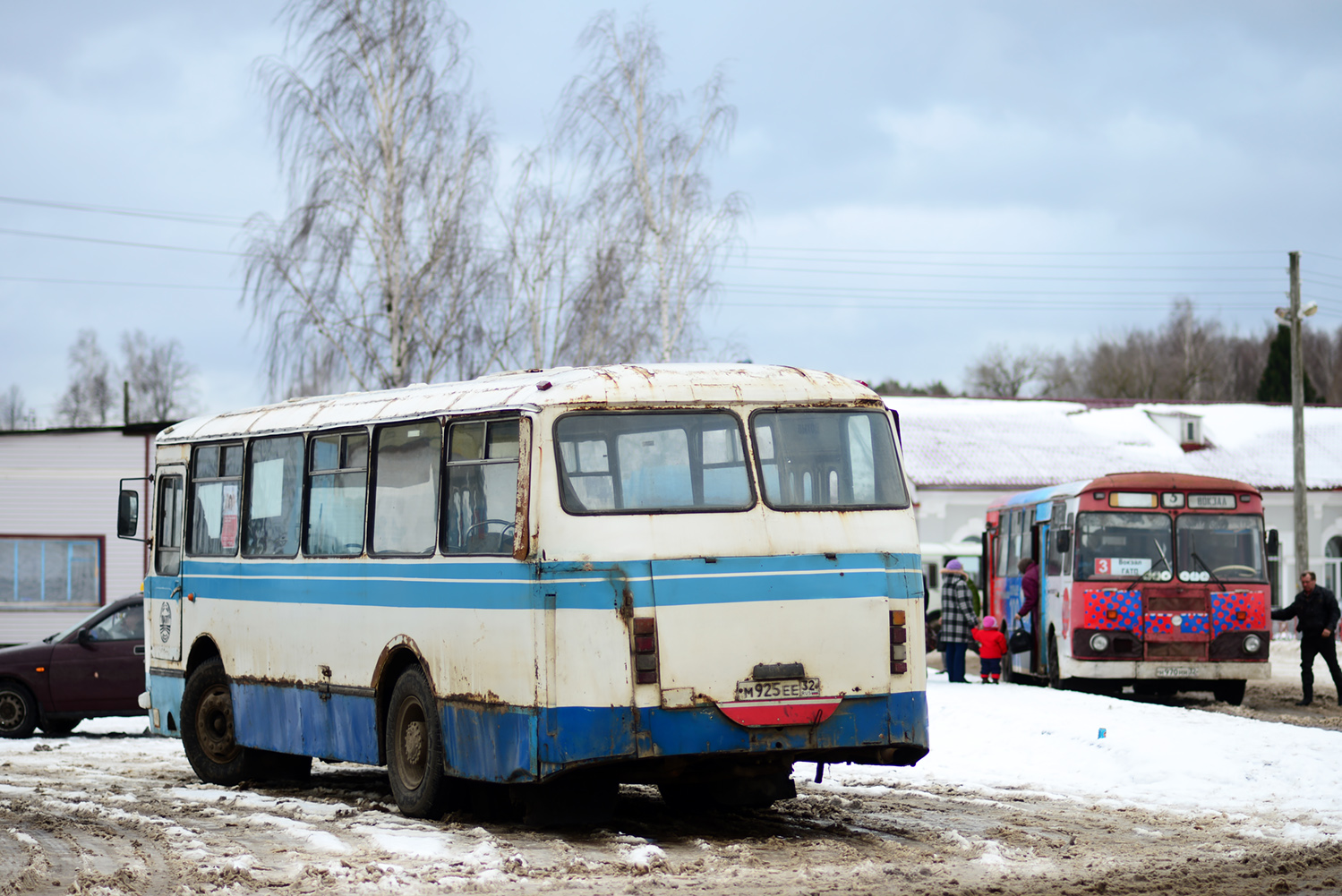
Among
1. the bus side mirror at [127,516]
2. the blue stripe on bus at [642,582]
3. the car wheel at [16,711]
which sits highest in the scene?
the bus side mirror at [127,516]

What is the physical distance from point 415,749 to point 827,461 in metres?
3.32

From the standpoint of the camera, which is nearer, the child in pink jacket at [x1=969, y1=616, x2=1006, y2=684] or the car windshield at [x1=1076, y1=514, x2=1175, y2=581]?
the car windshield at [x1=1076, y1=514, x2=1175, y2=581]

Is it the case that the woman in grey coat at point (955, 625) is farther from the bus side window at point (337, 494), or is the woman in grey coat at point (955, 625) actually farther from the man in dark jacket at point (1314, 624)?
the bus side window at point (337, 494)

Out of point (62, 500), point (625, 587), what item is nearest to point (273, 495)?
point (625, 587)

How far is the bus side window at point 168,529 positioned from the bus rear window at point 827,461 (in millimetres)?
6601

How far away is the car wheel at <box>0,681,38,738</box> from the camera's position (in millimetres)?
20109

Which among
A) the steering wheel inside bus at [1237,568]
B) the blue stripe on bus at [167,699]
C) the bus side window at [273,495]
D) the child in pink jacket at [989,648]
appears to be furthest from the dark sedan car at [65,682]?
the steering wheel inside bus at [1237,568]

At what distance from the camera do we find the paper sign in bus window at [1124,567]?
2289cm

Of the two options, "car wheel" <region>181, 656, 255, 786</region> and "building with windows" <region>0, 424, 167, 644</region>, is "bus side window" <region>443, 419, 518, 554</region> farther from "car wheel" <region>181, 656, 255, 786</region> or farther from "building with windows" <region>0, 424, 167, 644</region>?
"building with windows" <region>0, 424, 167, 644</region>

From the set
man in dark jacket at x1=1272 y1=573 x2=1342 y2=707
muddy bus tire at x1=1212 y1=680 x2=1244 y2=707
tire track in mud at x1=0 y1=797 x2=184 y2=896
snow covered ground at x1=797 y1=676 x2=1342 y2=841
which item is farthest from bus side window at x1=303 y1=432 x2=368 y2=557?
man in dark jacket at x1=1272 y1=573 x2=1342 y2=707

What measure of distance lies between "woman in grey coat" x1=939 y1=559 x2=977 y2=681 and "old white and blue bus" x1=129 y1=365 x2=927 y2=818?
11.9 metres

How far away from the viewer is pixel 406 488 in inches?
464

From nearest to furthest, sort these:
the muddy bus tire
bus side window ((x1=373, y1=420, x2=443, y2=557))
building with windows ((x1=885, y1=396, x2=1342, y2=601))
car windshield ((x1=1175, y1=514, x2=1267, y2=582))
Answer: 1. bus side window ((x1=373, y1=420, x2=443, y2=557))
2. car windshield ((x1=1175, y1=514, x2=1267, y2=582))
3. the muddy bus tire
4. building with windows ((x1=885, y1=396, x2=1342, y2=601))

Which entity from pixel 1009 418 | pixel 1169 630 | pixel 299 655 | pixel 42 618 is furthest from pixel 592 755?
pixel 1009 418
